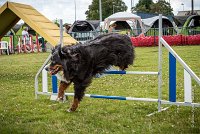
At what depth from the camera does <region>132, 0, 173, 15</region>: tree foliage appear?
217 ft

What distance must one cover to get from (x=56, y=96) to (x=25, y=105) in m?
0.60

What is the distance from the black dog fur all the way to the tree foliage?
61.5 metres

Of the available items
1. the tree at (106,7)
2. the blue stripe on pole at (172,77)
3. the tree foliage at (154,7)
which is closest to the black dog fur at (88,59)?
the blue stripe on pole at (172,77)

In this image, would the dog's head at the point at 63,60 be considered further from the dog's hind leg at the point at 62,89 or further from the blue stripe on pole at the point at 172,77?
the blue stripe on pole at the point at 172,77

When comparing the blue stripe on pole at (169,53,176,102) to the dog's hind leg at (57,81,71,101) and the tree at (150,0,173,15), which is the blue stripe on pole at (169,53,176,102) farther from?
the tree at (150,0,173,15)

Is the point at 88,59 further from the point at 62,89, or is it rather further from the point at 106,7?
the point at 106,7

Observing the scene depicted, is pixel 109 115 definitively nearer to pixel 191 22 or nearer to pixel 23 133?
pixel 23 133

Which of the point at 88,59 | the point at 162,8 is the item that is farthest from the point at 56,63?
the point at 162,8

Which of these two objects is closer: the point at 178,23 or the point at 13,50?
the point at 13,50

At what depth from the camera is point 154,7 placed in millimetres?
66438

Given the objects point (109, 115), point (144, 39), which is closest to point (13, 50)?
point (144, 39)

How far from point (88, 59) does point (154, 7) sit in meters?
63.3

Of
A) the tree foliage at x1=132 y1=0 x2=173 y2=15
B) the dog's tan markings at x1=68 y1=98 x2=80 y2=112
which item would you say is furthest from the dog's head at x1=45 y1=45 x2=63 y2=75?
the tree foliage at x1=132 y1=0 x2=173 y2=15

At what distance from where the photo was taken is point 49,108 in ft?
18.5
